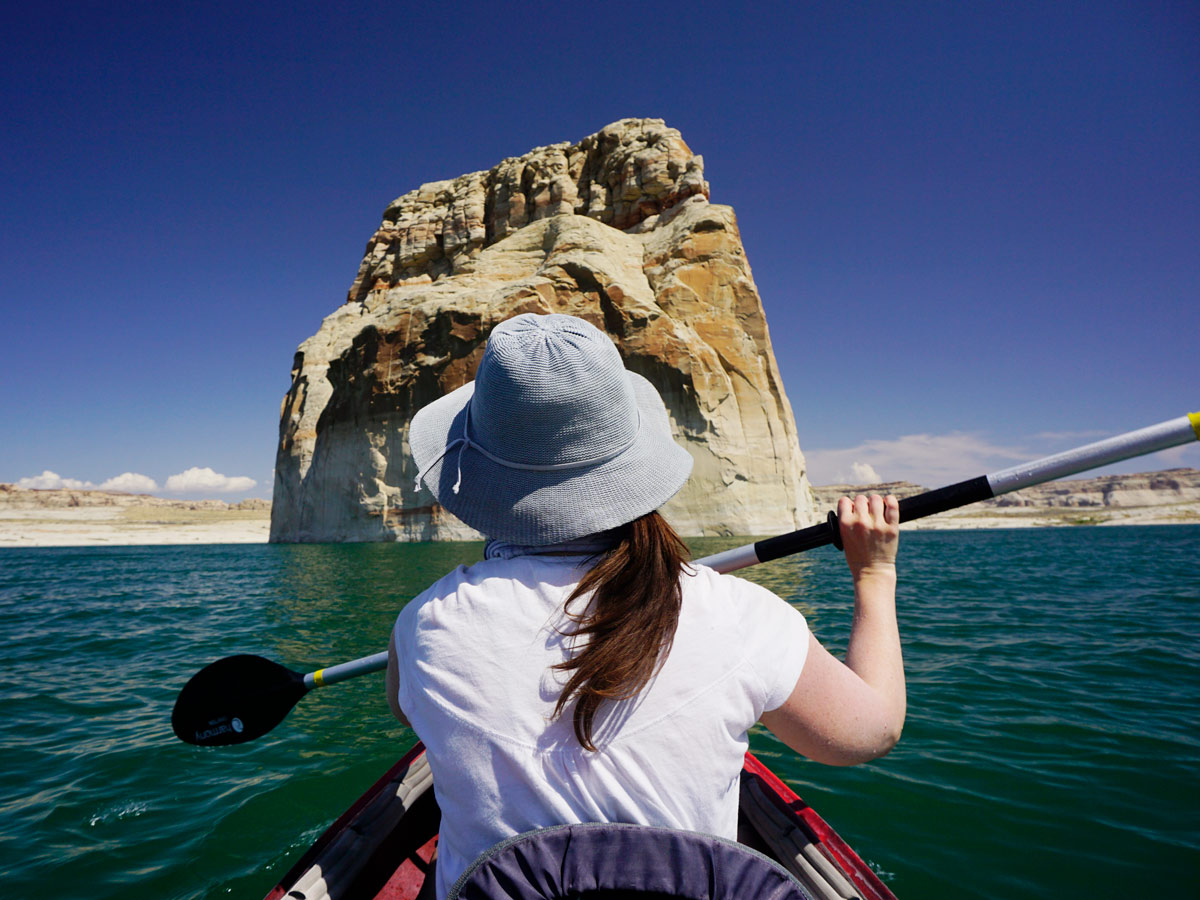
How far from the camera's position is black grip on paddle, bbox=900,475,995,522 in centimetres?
200

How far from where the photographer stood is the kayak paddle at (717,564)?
183 cm

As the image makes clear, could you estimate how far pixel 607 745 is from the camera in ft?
3.36

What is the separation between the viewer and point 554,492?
1.19 metres

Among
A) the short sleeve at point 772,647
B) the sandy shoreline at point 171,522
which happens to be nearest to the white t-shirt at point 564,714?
the short sleeve at point 772,647

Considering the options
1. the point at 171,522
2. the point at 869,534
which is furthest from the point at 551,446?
the point at 171,522

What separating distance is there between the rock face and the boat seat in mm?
29247

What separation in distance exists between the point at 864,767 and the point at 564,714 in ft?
14.1

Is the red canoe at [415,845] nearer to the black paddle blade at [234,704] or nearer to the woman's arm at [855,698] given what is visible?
the black paddle blade at [234,704]

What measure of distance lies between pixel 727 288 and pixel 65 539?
245 ft

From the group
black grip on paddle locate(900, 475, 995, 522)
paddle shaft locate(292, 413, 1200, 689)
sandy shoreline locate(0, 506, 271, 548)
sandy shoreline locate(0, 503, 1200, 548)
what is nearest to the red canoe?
paddle shaft locate(292, 413, 1200, 689)

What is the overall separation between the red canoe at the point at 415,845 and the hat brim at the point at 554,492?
180 cm

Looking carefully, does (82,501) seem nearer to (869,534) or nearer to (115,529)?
(115,529)

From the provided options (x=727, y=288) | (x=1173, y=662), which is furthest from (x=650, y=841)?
(x=727, y=288)

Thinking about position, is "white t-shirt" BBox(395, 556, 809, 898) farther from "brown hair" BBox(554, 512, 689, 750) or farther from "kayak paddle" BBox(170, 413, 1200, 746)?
"kayak paddle" BBox(170, 413, 1200, 746)
